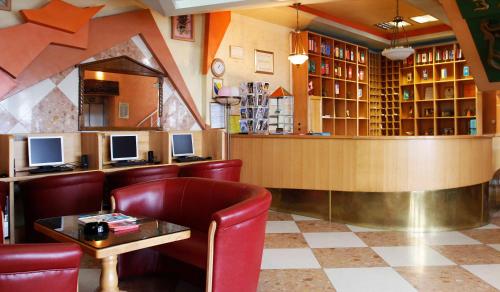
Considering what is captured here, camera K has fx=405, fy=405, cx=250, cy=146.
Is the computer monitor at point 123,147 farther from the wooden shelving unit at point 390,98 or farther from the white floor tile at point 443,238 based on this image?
the wooden shelving unit at point 390,98

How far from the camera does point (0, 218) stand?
2539mm

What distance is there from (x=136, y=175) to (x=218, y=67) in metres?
2.90

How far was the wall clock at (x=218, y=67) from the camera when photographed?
6.62 m

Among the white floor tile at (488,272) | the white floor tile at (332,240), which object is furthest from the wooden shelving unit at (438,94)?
the white floor tile at (488,272)

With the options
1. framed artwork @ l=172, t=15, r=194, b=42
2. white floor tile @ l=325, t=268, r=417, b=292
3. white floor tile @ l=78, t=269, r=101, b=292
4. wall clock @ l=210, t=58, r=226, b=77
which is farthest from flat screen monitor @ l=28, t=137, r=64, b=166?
white floor tile @ l=325, t=268, r=417, b=292

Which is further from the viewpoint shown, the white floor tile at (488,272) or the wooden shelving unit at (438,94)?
the wooden shelving unit at (438,94)

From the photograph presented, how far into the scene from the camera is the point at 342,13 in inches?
323

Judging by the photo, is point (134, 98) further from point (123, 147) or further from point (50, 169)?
point (50, 169)

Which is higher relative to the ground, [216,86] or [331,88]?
[331,88]

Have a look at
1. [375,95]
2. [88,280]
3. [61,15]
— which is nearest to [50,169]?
[88,280]

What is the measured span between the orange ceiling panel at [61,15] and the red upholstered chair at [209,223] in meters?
2.57

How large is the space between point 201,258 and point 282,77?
223 inches

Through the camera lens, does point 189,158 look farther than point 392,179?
Yes

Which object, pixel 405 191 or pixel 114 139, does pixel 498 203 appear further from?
pixel 114 139
